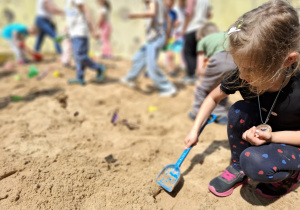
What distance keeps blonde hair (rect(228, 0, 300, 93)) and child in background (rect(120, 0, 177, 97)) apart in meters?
2.08

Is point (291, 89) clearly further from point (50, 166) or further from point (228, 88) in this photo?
point (50, 166)

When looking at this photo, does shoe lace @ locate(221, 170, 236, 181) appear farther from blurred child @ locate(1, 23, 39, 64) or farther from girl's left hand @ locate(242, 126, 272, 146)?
blurred child @ locate(1, 23, 39, 64)

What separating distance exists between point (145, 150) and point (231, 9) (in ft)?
27.4

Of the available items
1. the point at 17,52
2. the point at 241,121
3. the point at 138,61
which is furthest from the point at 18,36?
the point at 241,121

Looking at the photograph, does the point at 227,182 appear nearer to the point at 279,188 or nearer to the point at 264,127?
the point at 279,188

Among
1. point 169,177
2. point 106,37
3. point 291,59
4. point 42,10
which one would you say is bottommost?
point 106,37

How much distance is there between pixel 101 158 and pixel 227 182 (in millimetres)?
817

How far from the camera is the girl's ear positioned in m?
0.98

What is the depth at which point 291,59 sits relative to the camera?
1.00m

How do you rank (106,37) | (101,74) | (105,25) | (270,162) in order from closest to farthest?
(270,162)
(101,74)
(105,25)
(106,37)

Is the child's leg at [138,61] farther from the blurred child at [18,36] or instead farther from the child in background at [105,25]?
the blurred child at [18,36]

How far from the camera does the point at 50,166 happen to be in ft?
4.61

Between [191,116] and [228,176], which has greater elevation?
[228,176]

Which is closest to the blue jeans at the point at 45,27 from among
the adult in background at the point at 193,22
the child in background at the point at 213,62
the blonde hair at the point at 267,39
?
the adult in background at the point at 193,22
